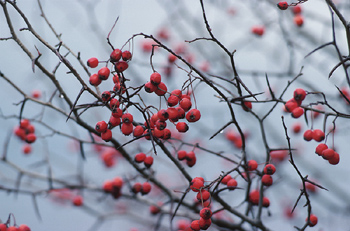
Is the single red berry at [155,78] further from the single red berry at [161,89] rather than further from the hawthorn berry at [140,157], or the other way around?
the hawthorn berry at [140,157]

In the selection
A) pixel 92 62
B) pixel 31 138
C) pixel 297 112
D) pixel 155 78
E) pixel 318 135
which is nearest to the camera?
pixel 155 78

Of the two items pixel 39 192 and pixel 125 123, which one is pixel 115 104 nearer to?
pixel 125 123

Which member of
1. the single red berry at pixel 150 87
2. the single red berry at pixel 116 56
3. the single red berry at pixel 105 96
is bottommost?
the single red berry at pixel 105 96

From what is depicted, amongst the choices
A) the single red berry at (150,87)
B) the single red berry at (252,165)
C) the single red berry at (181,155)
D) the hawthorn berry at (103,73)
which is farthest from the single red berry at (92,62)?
the single red berry at (252,165)

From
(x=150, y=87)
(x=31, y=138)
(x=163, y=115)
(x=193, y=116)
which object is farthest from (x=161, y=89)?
(x=31, y=138)

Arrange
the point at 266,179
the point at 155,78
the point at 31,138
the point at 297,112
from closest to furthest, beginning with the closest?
the point at 155,78, the point at 297,112, the point at 266,179, the point at 31,138

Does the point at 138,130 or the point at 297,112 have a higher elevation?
the point at 297,112

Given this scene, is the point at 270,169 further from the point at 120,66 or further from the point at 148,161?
the point at 120,66

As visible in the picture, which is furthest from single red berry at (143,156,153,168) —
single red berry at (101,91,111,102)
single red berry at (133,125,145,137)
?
single red berry at (101,91,111,102)

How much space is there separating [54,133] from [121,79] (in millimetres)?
1595

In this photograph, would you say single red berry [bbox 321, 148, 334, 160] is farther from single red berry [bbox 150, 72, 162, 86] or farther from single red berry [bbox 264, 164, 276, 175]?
single red berry [bbox 150, 72, 162, 86]

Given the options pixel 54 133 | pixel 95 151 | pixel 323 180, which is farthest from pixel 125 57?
pixel 95 151

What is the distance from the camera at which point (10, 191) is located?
3.75m

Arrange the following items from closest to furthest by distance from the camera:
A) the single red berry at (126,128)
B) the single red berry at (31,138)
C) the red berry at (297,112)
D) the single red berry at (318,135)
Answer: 1. the single red berry at (126,128)
2. the red berry at (297,112)
3. the single red berry at (318,135)
4. the single red berry at (31,138)
